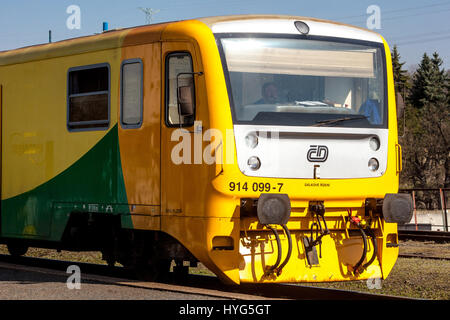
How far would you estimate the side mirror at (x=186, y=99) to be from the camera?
1030 centimetres

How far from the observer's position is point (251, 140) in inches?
400

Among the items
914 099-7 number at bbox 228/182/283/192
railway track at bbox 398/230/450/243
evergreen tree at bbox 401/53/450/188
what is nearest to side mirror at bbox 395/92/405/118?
914 099-7 number at bbox 228/182/283/192

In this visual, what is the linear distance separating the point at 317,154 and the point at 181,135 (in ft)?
5.19

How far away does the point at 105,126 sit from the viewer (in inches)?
455

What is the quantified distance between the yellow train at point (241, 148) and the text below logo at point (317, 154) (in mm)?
16

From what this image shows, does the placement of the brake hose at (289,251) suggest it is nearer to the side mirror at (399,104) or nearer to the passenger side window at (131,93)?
the passenger side window at (131,93)

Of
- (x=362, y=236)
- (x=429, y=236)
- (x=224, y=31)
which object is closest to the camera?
(x=224, y=31)

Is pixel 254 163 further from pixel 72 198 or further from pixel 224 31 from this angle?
pixel 72 198

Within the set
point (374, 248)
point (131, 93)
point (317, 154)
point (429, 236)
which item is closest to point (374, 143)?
point (317, 154)

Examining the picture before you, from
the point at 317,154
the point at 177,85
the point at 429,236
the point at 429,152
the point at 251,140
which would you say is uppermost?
the point at 429,152

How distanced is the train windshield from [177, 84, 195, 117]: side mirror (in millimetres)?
465

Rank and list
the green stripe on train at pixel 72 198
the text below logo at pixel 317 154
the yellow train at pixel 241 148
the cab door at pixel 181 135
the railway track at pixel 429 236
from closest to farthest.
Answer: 1. the yellow train at pixel 241 148
2. the cab door at pixel 181 135
3. the text below logo at pixel 317 154
4. the green stripe on train at pixel 72 198
5. the railway track at pixel 429 236

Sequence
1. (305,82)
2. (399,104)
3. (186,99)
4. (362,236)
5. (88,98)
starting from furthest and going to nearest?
(88,98)
(399,104)
(362,236)
(305,82)
(186,99)

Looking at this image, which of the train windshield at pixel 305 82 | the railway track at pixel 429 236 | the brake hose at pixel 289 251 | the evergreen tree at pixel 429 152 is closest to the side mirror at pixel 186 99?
the train windshield at pixel 305 82
